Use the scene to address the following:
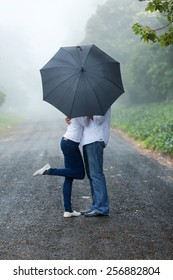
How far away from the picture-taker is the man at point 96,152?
5.86 m

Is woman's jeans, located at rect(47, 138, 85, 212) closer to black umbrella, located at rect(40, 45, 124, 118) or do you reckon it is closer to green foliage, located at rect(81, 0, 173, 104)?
black umbrella, located at rect(40, 45, 124, 118)

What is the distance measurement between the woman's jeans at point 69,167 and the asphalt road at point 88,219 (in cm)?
47

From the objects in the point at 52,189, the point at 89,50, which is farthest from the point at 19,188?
the point at 89,50

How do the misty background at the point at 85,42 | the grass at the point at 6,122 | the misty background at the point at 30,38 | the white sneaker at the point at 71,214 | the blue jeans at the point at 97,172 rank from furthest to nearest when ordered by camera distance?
the misty background at the point at 30,38 < the misty background at the point at 85,42 < the grass at the point at 6,122 < the white sneaker at the point at 71,214 < the blue jeans at the point at 97,172

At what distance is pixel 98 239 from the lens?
16.7 ft

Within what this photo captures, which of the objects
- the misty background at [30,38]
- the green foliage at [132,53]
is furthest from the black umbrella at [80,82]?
the misty background at [30,38]

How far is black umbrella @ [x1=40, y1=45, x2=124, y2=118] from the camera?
5480mm

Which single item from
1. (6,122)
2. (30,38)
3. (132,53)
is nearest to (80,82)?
(6,122)

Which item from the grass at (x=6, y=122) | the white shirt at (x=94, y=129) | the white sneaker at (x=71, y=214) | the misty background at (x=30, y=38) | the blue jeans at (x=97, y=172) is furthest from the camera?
the misty background at (x=30, y=38)

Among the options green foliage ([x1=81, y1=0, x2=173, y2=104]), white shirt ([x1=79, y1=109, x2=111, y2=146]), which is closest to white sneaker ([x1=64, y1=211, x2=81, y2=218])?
white shirt ([x1=79, y1=109, x2=111, y2=146])

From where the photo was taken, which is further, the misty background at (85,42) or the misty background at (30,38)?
the misty background at (30,38)

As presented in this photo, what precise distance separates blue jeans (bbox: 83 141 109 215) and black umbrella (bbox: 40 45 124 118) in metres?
0.68

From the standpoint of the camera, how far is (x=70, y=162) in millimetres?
6035

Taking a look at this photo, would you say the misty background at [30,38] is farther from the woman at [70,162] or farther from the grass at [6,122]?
the woman at [70,162]
